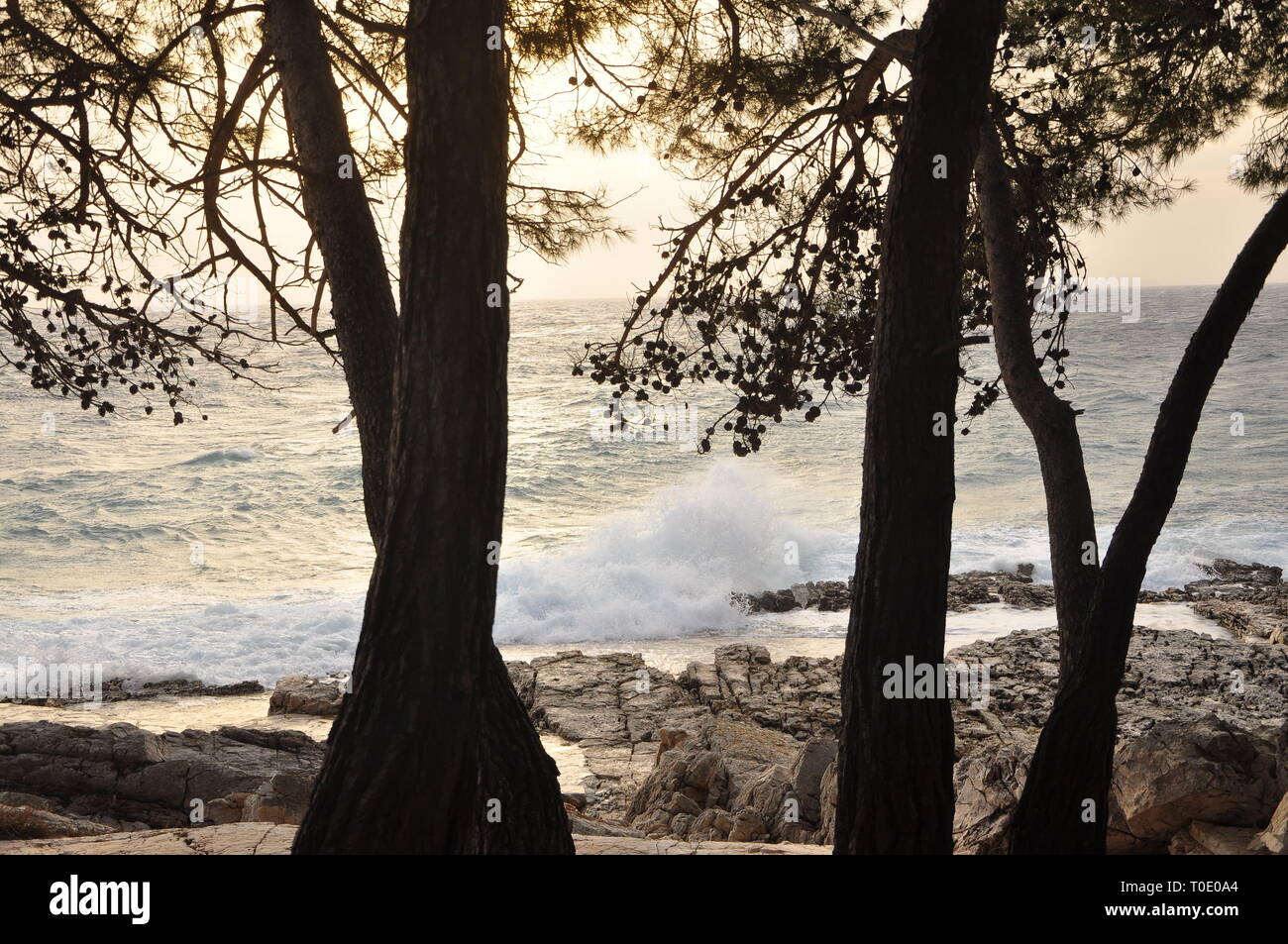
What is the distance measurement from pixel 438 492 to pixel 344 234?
1.26 metres

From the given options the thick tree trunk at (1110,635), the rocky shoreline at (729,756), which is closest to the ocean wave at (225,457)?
the rocky shoreline at (729,756)

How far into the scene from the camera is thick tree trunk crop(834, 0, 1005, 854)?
3051 mm

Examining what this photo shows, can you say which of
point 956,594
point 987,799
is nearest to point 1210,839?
point 987,799

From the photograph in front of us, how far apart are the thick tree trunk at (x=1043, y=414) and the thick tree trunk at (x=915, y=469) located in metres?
0.75

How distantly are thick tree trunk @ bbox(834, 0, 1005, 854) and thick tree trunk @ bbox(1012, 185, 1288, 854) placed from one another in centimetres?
34

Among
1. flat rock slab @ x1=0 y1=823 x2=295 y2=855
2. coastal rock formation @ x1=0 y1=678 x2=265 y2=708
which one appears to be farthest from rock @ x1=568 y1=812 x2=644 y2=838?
coastal rock formation @ x1=0 y1=678 x2=265 y2=708

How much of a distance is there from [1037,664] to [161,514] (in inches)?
742

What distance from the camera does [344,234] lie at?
3.50 m

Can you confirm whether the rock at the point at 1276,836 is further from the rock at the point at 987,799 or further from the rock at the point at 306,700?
the rock at the point at 306,700

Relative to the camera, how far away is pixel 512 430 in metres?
28.8

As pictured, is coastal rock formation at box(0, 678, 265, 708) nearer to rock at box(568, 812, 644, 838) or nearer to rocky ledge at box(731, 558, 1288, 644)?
rocky ledge at box(731, 558, 1288, 644)

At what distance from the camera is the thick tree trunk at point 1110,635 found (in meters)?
3.17

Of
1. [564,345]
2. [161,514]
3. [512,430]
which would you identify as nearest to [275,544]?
[161,514]
